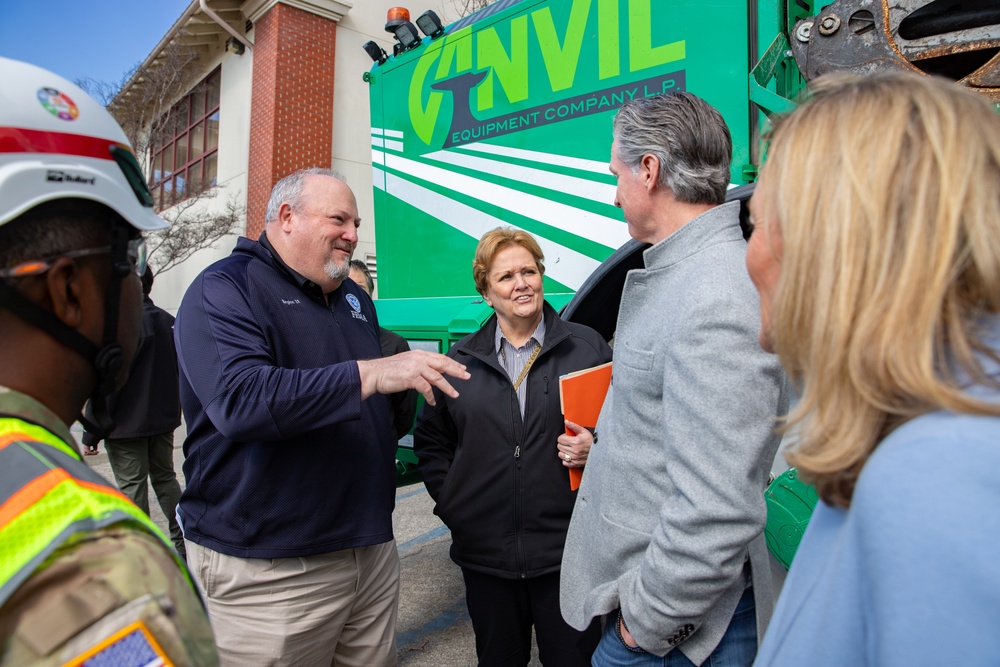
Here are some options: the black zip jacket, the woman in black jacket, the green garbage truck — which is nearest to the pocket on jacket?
the woman in black jacket

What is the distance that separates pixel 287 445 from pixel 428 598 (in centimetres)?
235

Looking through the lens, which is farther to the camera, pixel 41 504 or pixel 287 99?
pixel 287 99

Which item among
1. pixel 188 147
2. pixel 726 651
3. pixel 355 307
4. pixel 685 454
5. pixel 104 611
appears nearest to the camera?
pixel 104 611

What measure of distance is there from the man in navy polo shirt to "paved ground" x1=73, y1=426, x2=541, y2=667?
47.7 inches

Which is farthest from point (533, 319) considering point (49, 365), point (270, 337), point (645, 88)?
point (49, 365)

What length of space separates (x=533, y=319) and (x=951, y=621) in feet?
6.91

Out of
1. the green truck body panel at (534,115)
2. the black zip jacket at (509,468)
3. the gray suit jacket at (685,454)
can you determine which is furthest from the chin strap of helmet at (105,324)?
the green truck body panel at (534,115)

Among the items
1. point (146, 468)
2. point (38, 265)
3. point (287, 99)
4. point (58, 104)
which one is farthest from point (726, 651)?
point (287, 99)

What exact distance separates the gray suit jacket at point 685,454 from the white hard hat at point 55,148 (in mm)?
994

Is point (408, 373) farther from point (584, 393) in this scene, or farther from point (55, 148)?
point (55, 148)

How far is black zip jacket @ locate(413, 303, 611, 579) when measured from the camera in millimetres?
2307

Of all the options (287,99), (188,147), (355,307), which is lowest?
(355,307)

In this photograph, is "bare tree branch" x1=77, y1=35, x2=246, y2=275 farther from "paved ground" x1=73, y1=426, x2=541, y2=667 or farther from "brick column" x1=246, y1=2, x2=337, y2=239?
"paved ground" x1=73, y1=426, x2=541, y2=667

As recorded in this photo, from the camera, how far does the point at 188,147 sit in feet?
A: 54.3
